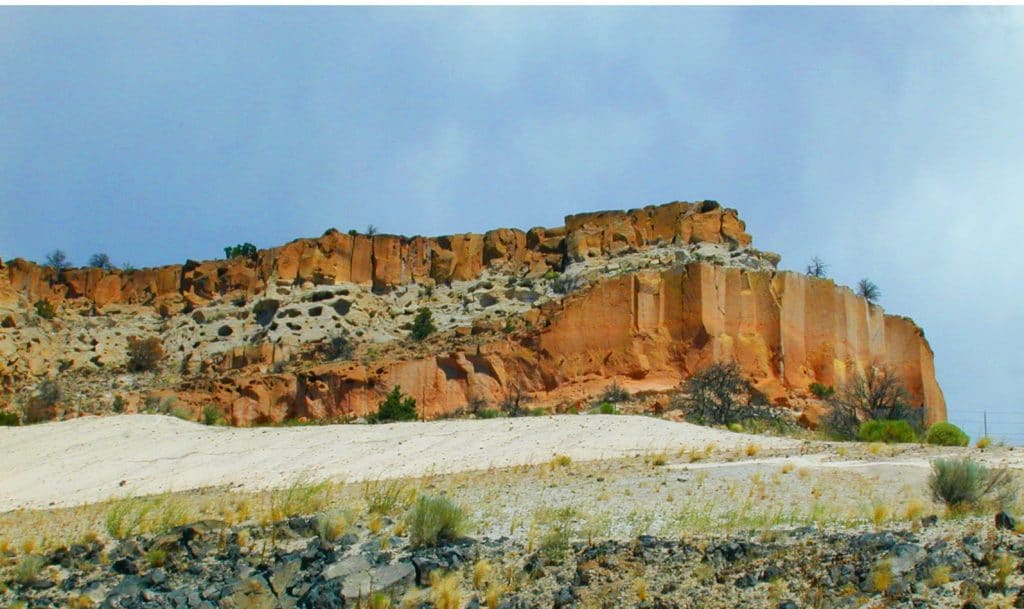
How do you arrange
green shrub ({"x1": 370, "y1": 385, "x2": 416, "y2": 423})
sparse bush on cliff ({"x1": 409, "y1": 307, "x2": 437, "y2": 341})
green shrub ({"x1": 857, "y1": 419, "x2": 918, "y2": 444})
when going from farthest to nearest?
1. sparse bush on cliff ({"x1": 409, "y1": 307, "x2": 437, "y2": 341})
2. green shrub ({"x1": 370, "y1": 385, "x2": 416, "y2": 423})
3. green shrub ({"x1": 857, "y1": 419, "x2": 918, "y2": 444})

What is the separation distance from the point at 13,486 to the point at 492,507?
15.1 meters

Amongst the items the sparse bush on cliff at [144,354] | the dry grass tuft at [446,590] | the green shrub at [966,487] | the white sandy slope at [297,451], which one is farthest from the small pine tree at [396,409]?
the dry grass tuft at [446,590]

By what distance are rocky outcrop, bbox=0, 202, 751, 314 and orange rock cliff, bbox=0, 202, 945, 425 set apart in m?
0.15

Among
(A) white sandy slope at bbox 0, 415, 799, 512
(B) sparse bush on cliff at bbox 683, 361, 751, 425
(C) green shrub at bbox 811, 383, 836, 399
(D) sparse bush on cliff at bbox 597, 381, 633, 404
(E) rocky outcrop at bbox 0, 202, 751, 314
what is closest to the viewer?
(A) white sandy slope at bbox 0, 415, 799, 512

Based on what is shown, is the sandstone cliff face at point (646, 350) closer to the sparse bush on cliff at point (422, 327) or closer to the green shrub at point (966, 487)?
the sparse bush on cliff at point (422, 327)

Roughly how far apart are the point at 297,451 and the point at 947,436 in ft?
46.5

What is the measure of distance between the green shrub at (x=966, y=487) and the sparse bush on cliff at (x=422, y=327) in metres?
39.2

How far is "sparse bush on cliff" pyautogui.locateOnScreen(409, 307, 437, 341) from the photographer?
173 ft

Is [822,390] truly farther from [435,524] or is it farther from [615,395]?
[435,524]

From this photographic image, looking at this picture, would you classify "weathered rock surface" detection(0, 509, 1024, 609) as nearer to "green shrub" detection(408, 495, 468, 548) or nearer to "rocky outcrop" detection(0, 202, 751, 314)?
"green shrub" detection(408, 495, 468, 548)

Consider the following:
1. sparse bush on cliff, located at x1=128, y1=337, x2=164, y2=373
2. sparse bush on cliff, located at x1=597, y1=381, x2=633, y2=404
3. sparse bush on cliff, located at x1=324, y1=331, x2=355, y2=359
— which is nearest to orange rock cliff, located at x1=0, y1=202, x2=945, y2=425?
sparse bush on cliff, located at x1=597, y1=381, x2=633, y2=404

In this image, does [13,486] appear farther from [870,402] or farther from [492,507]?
[870,402]

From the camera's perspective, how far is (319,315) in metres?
56.2

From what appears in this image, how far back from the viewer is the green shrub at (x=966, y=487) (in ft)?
44.2
